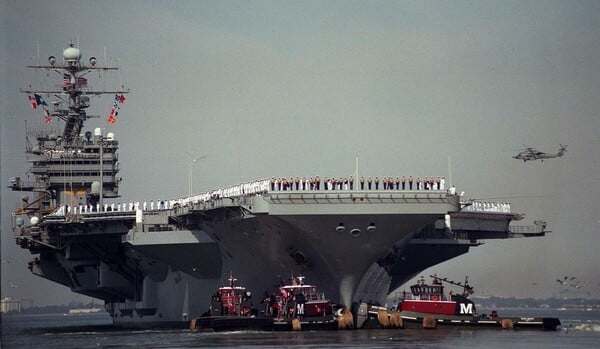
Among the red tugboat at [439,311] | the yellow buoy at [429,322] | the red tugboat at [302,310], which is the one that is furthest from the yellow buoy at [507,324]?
the red tugboat at [302,310]

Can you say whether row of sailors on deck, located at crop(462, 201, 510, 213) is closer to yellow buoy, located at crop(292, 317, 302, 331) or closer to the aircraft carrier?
the aircraft carrier

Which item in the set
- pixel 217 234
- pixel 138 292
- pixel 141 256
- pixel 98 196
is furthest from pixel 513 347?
pixel 98 196

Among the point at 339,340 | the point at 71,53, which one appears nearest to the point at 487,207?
the point at 339,340

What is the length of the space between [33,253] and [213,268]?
15.0 meters

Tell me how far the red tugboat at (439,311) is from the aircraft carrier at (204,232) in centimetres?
178

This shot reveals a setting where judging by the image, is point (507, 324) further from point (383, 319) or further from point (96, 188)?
point (96, 188)

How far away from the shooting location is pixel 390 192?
1984 inches

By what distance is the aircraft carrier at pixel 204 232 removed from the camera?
50656mm

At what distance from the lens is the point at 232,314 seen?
54.4 metres

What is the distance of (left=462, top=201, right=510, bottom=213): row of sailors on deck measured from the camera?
63.3 metres

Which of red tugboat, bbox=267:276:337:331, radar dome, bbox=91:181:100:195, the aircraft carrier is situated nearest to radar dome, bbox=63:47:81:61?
the aircraft carrier

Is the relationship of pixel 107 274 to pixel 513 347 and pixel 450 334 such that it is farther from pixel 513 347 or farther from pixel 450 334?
pixel 513 347

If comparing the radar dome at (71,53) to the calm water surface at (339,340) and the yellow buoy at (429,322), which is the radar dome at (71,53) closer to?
the calm water surface at (339,340)

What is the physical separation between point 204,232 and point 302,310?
8860 mm
